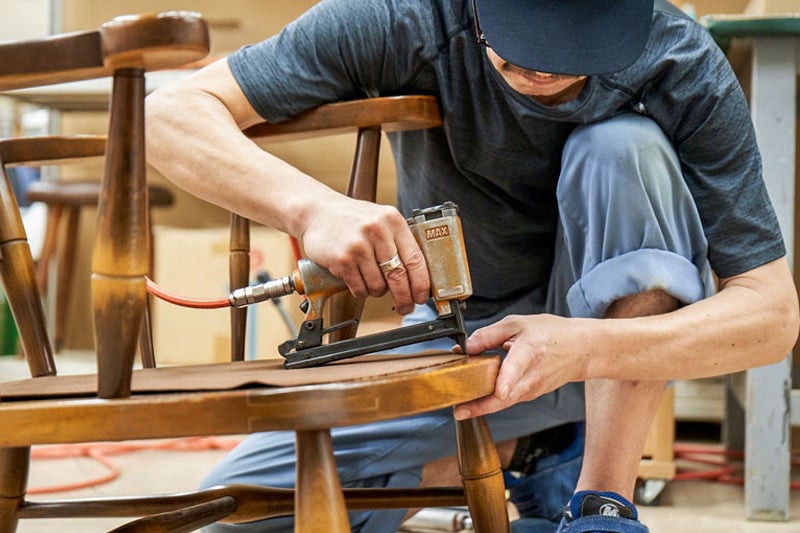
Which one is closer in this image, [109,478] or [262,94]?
[262,94]

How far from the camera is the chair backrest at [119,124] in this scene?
0.65m

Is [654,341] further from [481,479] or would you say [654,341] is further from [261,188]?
[261,188]

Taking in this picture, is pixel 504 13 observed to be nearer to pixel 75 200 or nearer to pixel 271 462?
pixel 271 462

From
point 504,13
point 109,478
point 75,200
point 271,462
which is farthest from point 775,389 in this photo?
point 75,200

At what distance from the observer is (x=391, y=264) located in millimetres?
848

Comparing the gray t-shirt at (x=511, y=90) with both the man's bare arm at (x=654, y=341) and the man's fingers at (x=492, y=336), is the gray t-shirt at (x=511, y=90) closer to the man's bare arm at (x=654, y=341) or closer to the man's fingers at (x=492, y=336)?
the man's bare arm at (x=654, y=341)

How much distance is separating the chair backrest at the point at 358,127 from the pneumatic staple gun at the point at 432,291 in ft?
0.60

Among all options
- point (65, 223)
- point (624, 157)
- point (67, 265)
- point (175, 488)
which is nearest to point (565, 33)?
point (624, 157)

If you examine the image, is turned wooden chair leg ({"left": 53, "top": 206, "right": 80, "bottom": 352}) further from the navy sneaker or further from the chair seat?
the chair seat

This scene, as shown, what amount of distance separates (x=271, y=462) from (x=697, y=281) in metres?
0.65

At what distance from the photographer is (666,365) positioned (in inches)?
39.6

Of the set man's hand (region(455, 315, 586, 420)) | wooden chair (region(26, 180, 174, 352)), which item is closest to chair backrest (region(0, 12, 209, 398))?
man's hand (region(455, 315, 586, 420))

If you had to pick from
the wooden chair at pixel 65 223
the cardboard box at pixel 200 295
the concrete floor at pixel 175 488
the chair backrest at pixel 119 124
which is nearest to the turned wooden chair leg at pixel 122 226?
the chair backrest at pixel 119 124

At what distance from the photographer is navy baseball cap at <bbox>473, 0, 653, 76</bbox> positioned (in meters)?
0.95
